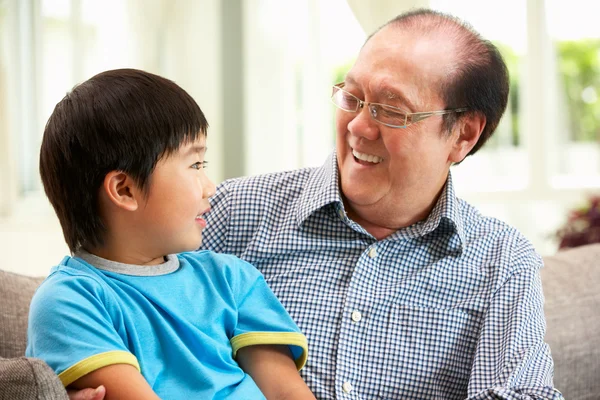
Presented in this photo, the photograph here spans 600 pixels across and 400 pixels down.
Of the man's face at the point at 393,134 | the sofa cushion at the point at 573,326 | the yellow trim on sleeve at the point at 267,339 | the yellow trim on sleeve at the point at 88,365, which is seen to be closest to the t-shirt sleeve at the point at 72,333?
the yellow trim on sleeve at the point at 88,365

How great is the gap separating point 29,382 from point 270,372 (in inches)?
21.1

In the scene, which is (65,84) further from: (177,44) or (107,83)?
(107,83)

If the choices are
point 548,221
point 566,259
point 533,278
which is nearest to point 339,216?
point 533,278

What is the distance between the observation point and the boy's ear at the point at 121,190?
128 centimetres

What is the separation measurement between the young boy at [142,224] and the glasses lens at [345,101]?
61 centimetres

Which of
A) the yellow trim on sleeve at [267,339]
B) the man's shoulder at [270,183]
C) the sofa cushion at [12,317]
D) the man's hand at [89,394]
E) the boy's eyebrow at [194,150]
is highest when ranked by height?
the boy's eyebrow at [194,150]

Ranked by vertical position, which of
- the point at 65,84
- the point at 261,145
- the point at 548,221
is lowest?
the point at 548,221

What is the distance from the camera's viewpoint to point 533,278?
1.83 m

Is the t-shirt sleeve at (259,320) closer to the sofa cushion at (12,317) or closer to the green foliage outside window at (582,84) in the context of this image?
the sofa cushion at (12,317)

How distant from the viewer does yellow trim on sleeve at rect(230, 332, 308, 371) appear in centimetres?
→ 139

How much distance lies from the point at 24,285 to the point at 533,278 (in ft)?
3.97

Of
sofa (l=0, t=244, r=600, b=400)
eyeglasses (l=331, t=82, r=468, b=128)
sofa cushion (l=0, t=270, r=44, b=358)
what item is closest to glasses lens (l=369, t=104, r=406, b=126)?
eyeglasses (l=331, t=82, r=468, b=128)

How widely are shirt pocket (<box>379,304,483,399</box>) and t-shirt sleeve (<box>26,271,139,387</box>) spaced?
77 centimetres

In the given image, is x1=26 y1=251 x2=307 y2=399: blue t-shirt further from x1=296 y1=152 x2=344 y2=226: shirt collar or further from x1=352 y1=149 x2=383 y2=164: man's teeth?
x1=352 y1=149 x2=383 y2=164: man's teeth
